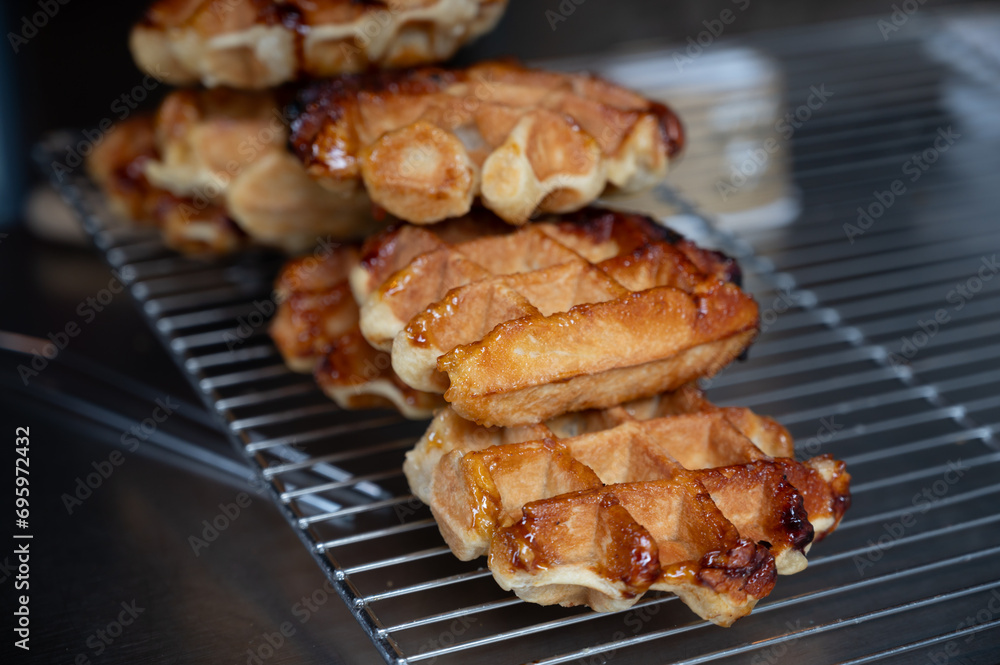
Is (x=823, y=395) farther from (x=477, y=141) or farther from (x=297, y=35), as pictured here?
(x=297, y=35)

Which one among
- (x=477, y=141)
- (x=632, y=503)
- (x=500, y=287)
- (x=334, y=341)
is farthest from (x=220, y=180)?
(x=632, y=503)

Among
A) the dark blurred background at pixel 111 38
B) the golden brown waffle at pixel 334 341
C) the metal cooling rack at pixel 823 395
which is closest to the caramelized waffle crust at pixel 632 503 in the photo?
the metal cooling rack at pixel 823 395

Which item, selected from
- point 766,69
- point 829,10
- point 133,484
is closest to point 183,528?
point 133,484

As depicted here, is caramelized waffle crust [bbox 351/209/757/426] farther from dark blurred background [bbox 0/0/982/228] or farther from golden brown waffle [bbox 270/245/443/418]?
dark blurred background [bbox 0/0/982/228]

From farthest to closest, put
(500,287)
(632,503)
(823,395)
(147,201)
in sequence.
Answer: (147,201) < (823,395) < (500,287) < (632,503)

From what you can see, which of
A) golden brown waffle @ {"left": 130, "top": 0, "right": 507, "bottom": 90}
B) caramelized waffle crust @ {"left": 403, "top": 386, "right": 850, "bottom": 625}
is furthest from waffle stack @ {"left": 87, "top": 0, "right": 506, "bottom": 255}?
caramelized waffle crust @ {"left": 403, "top": 386, "right": 850, "bottom": 625}

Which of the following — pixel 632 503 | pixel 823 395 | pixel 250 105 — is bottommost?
pixel 823 395

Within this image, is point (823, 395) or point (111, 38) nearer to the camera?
point (823, 395)
